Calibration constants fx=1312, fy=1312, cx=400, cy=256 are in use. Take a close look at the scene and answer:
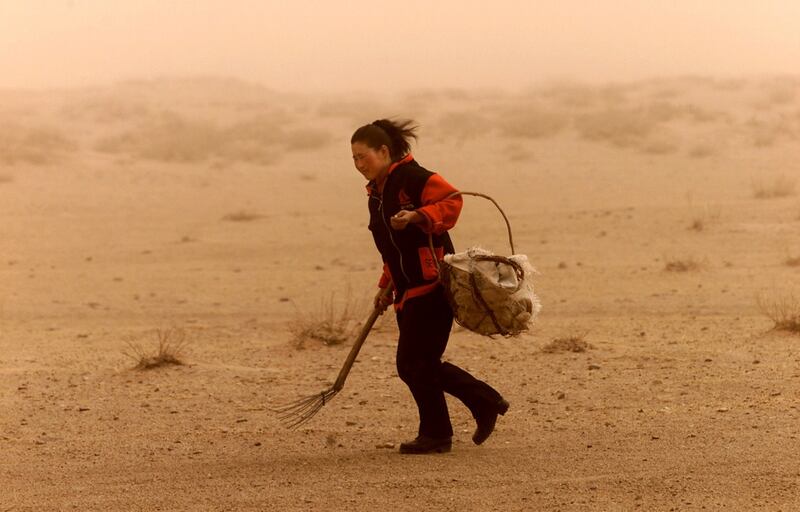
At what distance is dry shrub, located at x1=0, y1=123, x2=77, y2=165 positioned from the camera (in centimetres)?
2588

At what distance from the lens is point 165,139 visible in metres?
30.2

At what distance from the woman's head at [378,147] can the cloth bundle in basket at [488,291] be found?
0.35m

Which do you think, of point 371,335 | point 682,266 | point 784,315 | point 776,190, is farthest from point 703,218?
point 371,335

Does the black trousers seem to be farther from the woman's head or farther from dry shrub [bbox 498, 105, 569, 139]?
dry shrub [bbox 498, 105, 569, 139]

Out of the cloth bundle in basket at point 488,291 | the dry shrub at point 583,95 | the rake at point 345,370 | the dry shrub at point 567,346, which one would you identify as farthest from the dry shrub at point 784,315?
the dry shrub at point 583,95

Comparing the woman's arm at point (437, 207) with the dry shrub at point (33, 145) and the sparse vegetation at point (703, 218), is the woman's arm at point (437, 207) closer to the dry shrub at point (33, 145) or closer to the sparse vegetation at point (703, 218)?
the sparse vegetation at point (703, 218)

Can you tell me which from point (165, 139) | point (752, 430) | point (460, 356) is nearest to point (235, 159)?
point (165, 139)

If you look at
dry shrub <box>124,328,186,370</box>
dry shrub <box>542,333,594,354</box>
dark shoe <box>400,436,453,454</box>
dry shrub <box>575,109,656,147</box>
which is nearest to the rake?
dark shoe <box>400,436,453,454</box>

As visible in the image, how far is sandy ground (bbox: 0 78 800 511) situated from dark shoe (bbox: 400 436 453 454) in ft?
0.17

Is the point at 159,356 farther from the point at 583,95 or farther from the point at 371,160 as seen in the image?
the point at 583,95

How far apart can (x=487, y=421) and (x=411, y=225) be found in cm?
98

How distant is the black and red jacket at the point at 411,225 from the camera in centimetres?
534

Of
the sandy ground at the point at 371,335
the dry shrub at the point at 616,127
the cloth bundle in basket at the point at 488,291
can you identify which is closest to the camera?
the cloth bundle in basket at the point at 488,291

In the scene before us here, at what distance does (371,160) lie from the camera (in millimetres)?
5426
